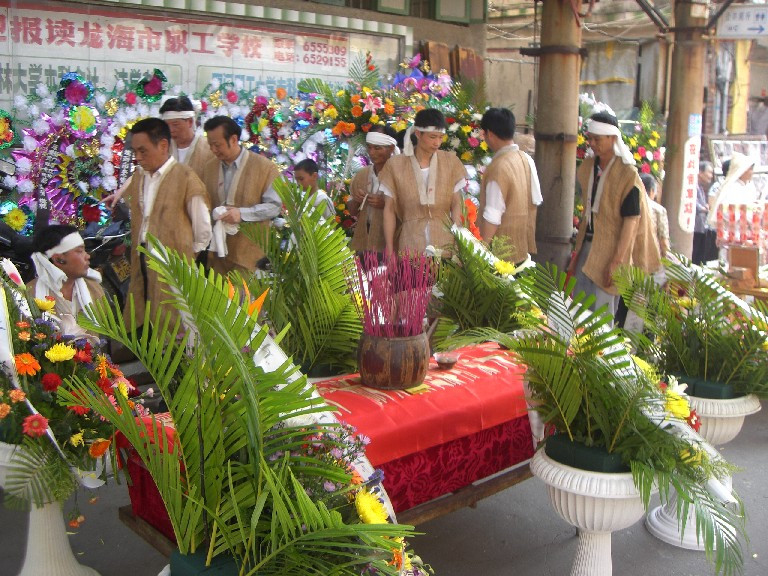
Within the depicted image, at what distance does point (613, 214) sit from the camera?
462 cm

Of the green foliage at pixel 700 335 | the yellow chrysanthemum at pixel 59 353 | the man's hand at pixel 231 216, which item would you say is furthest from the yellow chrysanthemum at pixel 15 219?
the green foliage at pixel 700 335

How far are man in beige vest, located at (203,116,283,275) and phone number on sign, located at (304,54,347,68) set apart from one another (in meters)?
2.46

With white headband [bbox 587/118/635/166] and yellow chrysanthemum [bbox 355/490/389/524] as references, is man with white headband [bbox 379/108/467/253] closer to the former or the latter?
white headband [bbox 587/118/635/166]

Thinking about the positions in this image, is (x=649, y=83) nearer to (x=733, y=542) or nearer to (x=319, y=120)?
(x=319, y=120)

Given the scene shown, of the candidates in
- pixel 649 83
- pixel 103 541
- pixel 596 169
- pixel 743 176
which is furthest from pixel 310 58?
pixel 649 83

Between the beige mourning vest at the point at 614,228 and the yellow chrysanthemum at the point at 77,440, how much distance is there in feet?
10.1

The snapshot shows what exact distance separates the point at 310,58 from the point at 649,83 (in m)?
8.97

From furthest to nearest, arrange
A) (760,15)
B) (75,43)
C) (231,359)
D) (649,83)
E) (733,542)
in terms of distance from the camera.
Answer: (649,83) < (760,15) < (75,43) < (733,542) < (231,359)

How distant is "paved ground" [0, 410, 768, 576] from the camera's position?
9.91 ft

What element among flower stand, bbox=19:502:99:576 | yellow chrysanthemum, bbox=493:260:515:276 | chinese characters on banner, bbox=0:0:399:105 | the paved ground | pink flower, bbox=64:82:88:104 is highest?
chinese characters on banner, bbox=0:0:399:105

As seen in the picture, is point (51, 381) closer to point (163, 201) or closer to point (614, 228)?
point (163, 201)

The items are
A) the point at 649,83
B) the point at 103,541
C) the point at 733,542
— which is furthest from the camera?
the point at 649,83

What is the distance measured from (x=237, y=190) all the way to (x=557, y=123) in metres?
2.05

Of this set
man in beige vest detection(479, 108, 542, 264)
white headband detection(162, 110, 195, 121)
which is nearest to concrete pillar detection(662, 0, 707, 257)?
man in beige vest detection(479, 108, 542, 264)
